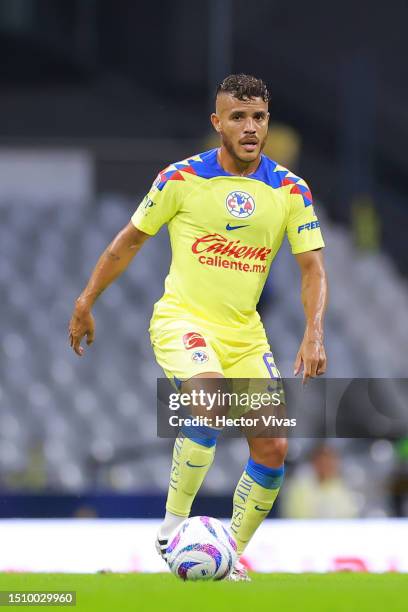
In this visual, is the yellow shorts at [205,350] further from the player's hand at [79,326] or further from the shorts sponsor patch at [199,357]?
the player's hand at [79,326]

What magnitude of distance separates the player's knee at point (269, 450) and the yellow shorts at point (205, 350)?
0.91 feet

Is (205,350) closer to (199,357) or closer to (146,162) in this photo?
(199,357)

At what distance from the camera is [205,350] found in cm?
651

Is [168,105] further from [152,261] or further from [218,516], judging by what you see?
[218,516]

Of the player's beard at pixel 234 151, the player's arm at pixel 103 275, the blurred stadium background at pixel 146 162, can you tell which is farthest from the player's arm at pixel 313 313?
the blurred stadium background at pixel 146 162

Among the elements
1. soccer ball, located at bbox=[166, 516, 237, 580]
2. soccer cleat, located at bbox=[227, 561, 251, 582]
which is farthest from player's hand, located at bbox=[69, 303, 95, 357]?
soccer cleat, located at bbox=[227, 561, 251, 582]

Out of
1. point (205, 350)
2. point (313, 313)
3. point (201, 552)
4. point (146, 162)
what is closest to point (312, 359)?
point (313, 313)

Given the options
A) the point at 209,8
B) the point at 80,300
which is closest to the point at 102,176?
the point at 209,8

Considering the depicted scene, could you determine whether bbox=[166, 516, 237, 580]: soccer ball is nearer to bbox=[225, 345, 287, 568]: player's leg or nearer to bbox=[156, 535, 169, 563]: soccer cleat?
bbox=[156, 535, 169, 563]: soccer cleat

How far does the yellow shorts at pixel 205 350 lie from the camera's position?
6492 mm

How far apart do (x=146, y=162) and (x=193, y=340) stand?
1046cm

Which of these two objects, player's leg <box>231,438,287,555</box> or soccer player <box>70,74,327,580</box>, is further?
player's leg <box>231,438,287,555</box>

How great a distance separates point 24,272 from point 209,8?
3.85m

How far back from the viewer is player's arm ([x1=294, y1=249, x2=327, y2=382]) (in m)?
6.43
